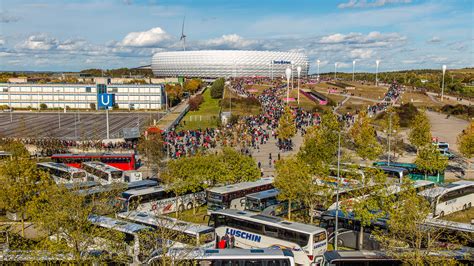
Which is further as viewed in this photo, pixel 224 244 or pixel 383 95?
pixel 383 95

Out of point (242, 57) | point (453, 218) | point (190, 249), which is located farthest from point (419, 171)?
point (242, 57)

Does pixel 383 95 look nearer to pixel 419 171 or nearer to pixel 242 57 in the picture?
pixel 419 171

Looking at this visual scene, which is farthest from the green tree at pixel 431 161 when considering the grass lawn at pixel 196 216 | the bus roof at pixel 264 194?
the grass lawn at pixel 196 216

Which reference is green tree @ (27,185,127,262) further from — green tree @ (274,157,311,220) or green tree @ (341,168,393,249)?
green tree @ (341,168,393,249)

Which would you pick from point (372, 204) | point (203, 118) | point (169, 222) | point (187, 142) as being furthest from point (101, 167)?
point (203, 118)

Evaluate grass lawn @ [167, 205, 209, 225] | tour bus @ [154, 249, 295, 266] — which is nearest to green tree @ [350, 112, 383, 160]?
grass lawn @ [167, 205, 209, 225]

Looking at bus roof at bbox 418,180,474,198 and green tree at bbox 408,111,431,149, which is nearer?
bus roof at bbox 418,180,474,198

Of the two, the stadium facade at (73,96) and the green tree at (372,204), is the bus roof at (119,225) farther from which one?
the stadium facade at (73,96)
